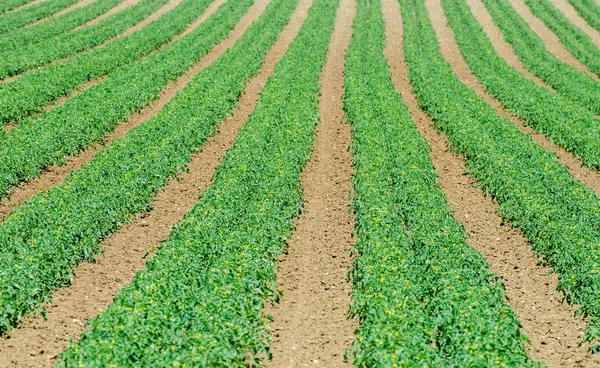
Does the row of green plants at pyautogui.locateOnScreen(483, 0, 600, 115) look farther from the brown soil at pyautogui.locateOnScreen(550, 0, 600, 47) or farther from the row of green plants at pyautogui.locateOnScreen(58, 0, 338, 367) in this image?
the row of green plants at pyautogui.locateOnScreen(58, 0, 338, 367)

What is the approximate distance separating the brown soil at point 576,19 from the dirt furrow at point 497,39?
717 centimetres

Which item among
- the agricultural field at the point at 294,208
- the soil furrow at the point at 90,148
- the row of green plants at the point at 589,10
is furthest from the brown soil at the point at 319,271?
the row of green plants at the point at 589,10

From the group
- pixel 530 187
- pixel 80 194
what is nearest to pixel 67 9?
pixel 80 194

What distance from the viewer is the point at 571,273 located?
Result: 13.3 meters

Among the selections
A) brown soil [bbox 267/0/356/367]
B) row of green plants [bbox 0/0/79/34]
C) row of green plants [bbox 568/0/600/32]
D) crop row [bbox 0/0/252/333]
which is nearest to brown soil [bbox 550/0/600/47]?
row of green plants [bbox 568/0/600/32]

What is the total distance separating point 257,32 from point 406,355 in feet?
108

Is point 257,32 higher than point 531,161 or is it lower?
higher

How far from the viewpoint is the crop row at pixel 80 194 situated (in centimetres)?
1220

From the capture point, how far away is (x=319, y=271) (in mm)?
14102

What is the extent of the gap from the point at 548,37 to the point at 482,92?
679 inches

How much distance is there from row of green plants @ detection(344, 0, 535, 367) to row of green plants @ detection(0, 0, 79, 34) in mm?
30031

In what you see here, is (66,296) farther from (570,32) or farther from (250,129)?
(570,32)

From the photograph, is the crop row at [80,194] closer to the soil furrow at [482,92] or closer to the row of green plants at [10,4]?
the soil furrow at [482,92]

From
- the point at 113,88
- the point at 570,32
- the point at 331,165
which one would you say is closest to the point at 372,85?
the point at 331,165
